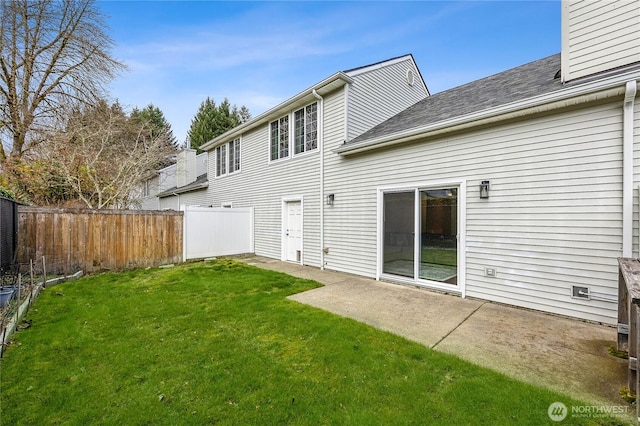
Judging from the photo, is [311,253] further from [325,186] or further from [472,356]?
[472,356]

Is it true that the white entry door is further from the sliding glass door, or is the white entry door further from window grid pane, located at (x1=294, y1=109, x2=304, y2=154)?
the sliding glass door

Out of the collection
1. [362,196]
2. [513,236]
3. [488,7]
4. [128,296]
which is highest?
[488,7]

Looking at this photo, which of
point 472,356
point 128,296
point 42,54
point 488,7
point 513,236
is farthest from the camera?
point 42,54

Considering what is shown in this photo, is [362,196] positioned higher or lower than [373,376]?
higher

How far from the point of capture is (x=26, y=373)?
8.54 feet

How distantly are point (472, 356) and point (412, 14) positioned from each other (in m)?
9.10

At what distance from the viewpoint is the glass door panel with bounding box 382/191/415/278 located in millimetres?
5668

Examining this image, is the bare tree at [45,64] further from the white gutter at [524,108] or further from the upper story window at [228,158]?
the white gutter at [524,108]

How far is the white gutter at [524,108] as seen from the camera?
3.53 meters

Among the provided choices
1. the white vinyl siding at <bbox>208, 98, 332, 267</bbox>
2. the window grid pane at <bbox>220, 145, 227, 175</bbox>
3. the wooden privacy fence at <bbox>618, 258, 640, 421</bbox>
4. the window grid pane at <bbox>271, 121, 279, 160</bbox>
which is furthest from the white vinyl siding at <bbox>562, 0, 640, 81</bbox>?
the window grid pane at <bbox>220, 145, 227, 175</bbox>

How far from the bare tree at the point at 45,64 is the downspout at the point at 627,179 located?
15.6 meters

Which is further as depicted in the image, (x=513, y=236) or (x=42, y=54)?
(x=42, y=54)

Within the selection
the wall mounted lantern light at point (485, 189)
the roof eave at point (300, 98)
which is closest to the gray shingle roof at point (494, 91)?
the wall mounted lantern light at point (485, 189)

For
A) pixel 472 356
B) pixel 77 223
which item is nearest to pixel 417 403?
pixel 472 356
